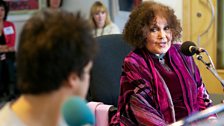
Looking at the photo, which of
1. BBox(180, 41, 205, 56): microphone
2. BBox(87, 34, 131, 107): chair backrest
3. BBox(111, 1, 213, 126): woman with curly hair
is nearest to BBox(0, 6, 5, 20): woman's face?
BBox(87, 34, 131, 107): chair backrest

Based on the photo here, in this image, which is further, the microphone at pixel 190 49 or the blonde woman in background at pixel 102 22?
the blonde woman in background at pixel 102 22

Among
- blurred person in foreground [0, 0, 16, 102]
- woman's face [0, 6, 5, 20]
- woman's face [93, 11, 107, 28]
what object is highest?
woman's face [0, 6, 5, 20]

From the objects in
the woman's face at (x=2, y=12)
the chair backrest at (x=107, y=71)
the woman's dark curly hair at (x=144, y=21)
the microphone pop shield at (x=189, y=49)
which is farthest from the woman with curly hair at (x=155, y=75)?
the woman's face at (x=2, y=12)

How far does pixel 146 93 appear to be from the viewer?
69.8 inches

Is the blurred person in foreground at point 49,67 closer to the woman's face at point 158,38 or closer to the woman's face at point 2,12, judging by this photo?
the woman's face at point 158,38

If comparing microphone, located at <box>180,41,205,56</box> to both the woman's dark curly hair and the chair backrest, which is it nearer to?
the woman's dark curly hair

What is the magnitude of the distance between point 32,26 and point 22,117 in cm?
21

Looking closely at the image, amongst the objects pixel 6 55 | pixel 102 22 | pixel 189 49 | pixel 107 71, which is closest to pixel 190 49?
pixel 189 49

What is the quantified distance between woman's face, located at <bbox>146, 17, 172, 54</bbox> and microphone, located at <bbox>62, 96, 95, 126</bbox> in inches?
43.7

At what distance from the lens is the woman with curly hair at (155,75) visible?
1.79 meters

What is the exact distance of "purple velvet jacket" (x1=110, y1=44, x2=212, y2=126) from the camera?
69.8 inches

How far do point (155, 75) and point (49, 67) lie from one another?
105 centimetres

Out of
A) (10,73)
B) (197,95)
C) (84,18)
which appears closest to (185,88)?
(197,95)

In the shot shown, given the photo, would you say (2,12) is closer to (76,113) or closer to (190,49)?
(190,49)
